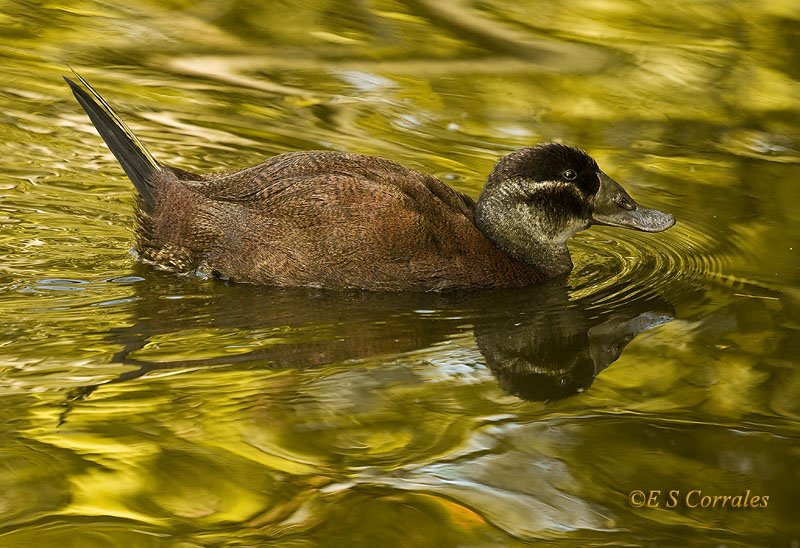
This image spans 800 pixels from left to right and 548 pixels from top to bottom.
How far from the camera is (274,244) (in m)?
6.51

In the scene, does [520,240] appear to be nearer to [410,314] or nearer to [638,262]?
[638,262]

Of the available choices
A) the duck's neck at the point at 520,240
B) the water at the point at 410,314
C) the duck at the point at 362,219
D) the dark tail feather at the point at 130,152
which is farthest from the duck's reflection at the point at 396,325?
the dark tail feather at the point at 130,152

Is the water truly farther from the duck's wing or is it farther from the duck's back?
the duck's wing

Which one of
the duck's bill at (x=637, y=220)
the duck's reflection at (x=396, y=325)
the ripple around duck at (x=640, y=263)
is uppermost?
the duck's bill at (x=637, y=220)

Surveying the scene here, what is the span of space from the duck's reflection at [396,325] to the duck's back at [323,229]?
102 mm

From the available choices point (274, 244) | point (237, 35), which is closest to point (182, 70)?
point (237, 35)

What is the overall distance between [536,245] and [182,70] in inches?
173

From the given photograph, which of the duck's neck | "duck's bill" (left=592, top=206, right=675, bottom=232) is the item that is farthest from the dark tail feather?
"duck's bill" (left=592, top=206, right=675, bottom=232)

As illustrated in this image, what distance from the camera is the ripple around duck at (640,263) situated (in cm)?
686

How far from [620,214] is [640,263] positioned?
0.43 metres

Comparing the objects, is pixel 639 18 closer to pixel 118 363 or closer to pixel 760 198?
pixel 760 198

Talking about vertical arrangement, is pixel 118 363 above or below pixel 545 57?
below

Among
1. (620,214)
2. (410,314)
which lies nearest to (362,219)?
(410,314)

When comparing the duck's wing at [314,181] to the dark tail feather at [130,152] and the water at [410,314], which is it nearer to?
the dark tail feather at [130,152]
